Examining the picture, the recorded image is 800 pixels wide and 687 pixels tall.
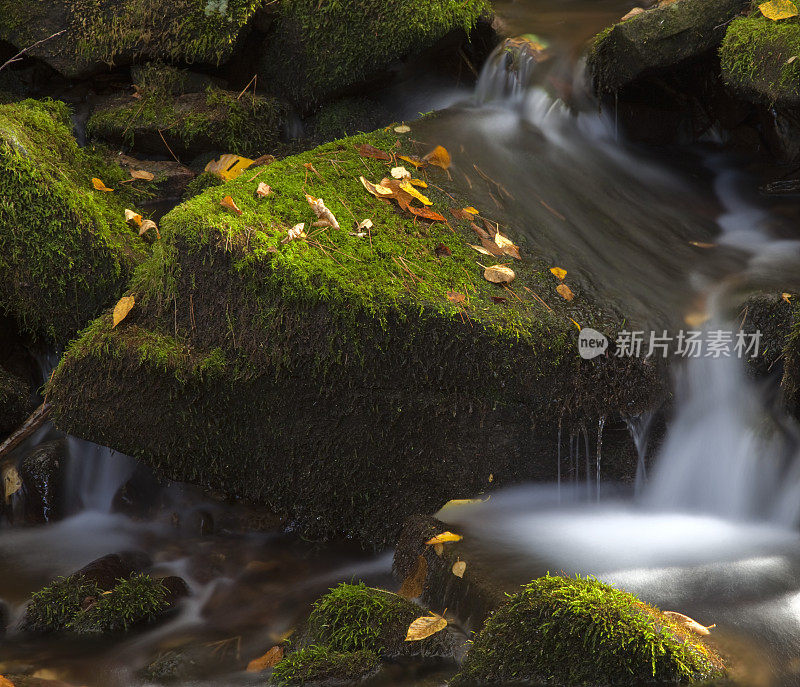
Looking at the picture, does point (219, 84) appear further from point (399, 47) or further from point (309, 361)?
point (309, 361)

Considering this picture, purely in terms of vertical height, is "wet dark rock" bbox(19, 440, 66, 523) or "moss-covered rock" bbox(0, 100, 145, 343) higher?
"moss-covered rock" bbox(0, 100, 145, 343)

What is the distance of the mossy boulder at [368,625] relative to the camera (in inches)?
116

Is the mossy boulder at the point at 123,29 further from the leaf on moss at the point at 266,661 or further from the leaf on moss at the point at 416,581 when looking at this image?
the leaf on moss at the point at 266,661

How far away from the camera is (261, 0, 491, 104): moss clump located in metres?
5.25

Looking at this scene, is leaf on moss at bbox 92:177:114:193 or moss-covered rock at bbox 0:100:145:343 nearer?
moss-covered rock at bbox 0:100:145:343

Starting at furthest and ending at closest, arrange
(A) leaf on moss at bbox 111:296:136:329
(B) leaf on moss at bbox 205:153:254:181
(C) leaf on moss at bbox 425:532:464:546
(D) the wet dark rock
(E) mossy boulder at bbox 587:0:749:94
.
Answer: (B) leaf on moss at bbox 205:153:254:181, (E) mossy boulder at bbox 587:0:749:94, (D) the wet dark rock, (A) leaf on moss at bbox 111:296:136:329, (C) leaf on moss at bbox 425:532:464:546

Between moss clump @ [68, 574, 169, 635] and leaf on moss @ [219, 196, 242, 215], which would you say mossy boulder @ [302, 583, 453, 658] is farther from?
leaf on moss @ [219, 196, 242, 215]

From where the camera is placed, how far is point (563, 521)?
3.77m

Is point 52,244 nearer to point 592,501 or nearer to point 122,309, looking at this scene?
point 122,309

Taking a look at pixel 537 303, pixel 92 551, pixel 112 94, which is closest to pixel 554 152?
pixel 537 303

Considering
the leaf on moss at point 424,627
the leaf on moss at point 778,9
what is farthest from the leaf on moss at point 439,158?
the leaf on moss at point 424,627

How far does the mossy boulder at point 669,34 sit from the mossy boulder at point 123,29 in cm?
256

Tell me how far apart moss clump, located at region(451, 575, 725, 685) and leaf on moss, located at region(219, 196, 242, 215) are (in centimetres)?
218

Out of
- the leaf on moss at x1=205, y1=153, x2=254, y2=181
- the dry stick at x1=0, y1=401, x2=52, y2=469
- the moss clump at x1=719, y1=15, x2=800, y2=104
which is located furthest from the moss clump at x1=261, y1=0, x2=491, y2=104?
the dry stick at x1=0, y1=401, x2=52, y2=469
